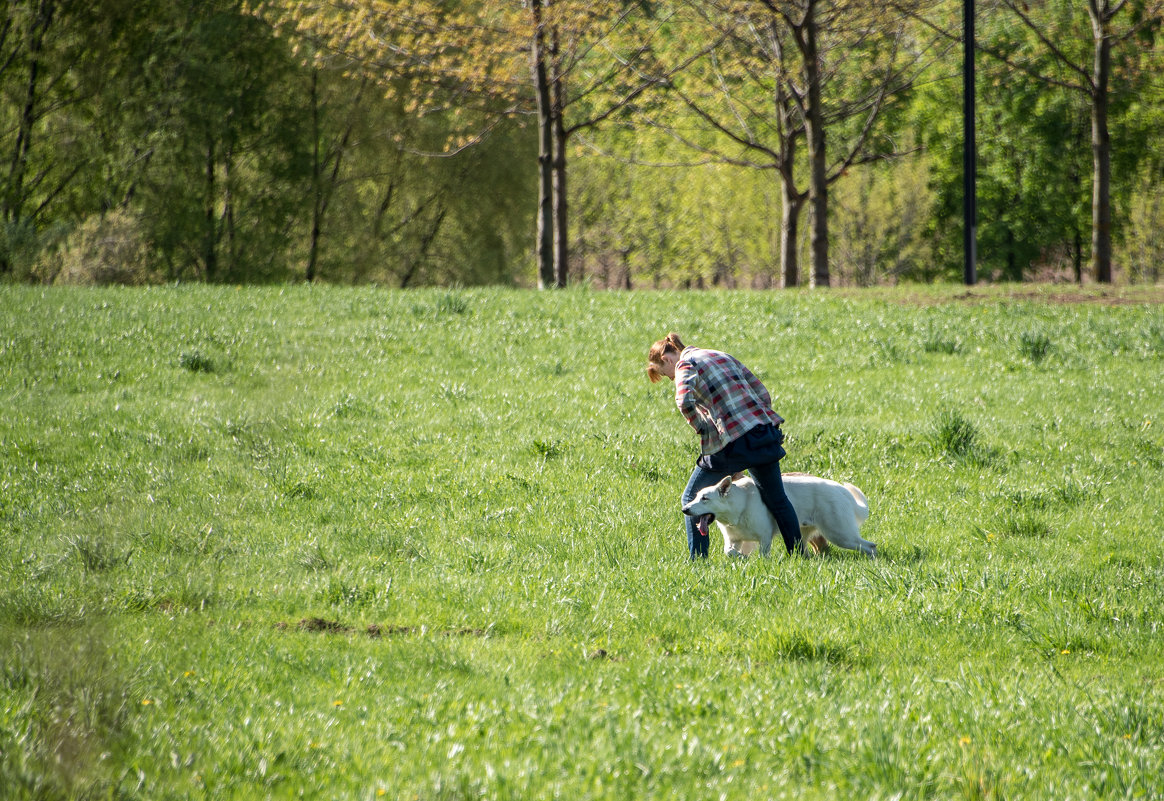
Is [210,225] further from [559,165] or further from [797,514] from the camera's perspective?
[797,514]

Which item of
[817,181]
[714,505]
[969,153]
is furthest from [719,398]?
[817,181]

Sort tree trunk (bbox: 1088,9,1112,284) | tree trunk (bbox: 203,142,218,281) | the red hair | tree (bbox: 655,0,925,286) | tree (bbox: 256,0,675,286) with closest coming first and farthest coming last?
the red hair → tree (bbox: 256,0,675,286) → tree trunk (bbox: 1088,9,1112,284) → tree (bbox: 655,0,925,286) → tree trunk (bbox: 203,142,218,281)

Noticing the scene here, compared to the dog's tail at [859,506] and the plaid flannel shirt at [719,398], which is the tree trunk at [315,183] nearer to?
the plaid flannel shirt at [719,398]

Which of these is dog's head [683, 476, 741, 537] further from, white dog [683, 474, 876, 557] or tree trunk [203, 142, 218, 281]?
tree trunk [203, 142, 218, 281]

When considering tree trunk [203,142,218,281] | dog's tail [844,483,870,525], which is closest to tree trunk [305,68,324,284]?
tree trunk [203,142,218,281]

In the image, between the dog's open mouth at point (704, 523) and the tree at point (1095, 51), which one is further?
the tree at point (1095, 51)

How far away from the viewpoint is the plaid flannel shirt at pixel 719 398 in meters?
6.63

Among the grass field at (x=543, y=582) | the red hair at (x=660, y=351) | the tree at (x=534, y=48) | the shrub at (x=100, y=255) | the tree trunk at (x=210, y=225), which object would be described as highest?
the tree at (x=534, y=48)

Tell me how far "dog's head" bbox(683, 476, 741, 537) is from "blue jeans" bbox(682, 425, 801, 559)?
150 millimetres

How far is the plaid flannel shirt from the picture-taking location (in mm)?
6634

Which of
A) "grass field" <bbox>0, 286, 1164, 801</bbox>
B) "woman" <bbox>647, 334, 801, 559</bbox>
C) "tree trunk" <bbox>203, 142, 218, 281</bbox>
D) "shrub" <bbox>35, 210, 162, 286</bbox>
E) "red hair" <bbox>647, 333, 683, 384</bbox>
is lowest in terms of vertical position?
"grass field" <bbox>0, 286, 1164, 801</bbox>

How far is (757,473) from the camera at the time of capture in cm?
682

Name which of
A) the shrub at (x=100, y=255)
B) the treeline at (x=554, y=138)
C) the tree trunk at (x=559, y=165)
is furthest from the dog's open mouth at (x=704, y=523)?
the shrub at (x=100, y=255)

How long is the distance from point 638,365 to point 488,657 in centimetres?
916
